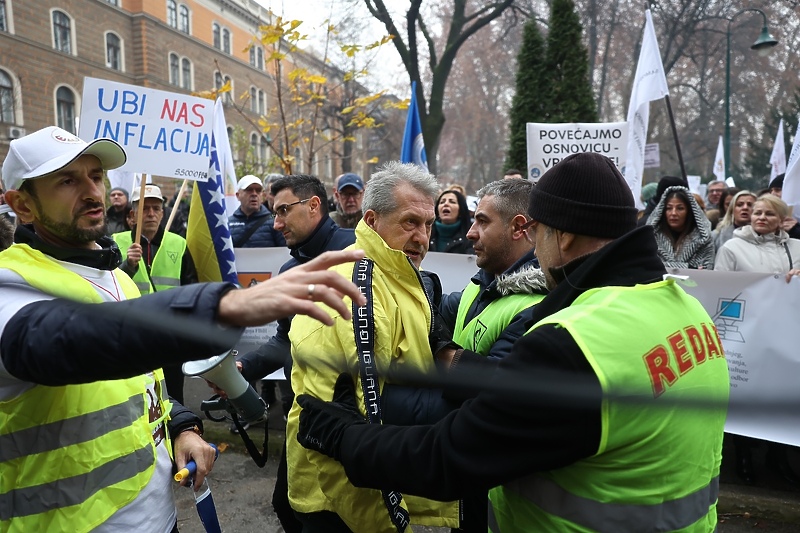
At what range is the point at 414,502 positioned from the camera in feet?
6.56

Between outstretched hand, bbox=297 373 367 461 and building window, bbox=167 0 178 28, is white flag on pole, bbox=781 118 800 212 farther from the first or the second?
building window, bbox=167 0 178 28

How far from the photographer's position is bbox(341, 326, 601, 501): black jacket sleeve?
3.92 ft

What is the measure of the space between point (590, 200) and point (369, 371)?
0.78 meters

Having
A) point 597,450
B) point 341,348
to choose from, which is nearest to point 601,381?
point 597,450

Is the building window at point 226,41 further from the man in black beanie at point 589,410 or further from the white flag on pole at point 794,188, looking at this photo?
the man in black beanie at point 589,410

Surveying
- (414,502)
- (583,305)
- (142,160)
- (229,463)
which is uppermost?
(142,160)

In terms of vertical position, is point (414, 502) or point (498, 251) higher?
point (498, 251)

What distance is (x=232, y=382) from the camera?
2041 millimetres

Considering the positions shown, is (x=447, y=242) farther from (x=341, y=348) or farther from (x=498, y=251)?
(x=341, y=348)

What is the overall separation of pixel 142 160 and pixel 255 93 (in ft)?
120

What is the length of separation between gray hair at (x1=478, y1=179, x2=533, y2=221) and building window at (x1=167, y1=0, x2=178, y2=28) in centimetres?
3328

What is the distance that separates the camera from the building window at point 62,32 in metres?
24.9

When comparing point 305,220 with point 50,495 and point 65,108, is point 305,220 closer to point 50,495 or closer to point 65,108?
point 50,495

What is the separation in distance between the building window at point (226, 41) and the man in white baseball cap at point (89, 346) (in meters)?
37.3
